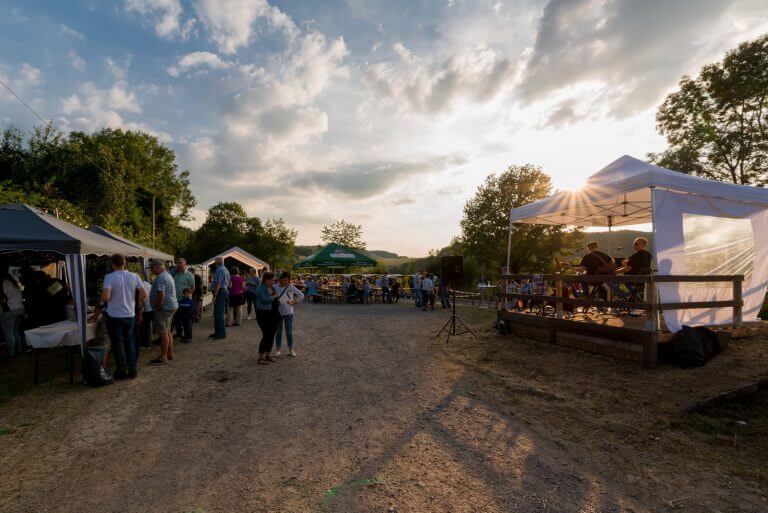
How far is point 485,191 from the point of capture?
119 ft

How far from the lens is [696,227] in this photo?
6492 millimetres

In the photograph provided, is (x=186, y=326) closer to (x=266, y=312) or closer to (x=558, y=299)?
(x=266, y=312)

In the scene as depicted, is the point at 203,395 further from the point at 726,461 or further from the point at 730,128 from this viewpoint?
the point at 730,128

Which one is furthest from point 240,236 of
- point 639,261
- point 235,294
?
point 639,261

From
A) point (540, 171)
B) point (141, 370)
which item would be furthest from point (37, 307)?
point (540, 171)

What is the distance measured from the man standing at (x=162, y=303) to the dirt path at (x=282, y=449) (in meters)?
0.57

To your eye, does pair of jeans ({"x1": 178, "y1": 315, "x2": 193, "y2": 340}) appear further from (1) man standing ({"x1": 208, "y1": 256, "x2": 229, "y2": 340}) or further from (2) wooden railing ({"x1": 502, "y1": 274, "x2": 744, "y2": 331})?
(2) wooden railing ({"x1": 502, "y1": 274, "x2": 744, "y2": 331})

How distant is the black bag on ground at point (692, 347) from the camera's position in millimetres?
5344

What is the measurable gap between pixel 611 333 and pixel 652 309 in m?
0.78

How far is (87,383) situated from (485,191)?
35.4m

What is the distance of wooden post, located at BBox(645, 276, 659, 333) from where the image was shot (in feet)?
18.3

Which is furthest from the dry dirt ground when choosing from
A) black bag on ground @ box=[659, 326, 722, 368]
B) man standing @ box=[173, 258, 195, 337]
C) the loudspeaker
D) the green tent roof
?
the green tent roof

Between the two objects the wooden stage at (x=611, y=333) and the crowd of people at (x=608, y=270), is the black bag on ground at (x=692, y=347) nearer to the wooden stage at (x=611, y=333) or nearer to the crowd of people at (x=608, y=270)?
the wooden stage at (x=611, y=333)

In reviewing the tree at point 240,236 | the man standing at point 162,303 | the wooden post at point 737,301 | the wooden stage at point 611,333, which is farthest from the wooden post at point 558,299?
the tree at point 240,236
